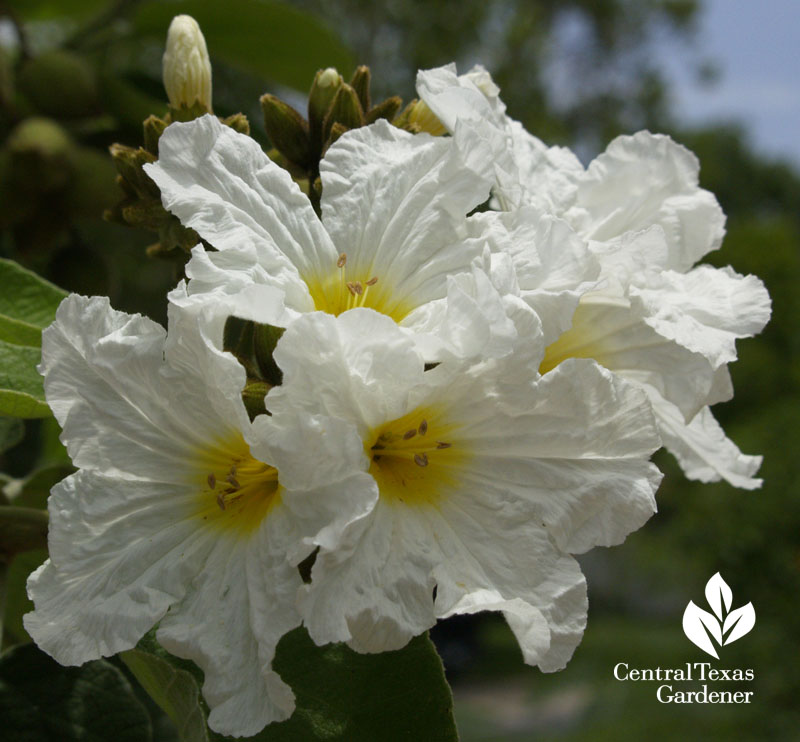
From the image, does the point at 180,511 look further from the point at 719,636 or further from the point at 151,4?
the point at 151,4

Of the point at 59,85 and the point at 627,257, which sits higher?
the point at 627,257

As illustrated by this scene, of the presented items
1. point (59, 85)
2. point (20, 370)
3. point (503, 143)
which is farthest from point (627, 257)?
point (59, 85)

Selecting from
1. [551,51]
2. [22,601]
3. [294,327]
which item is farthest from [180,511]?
[551,51]

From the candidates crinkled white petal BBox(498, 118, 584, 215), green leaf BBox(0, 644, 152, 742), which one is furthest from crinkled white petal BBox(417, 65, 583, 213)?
green leaf BBox(0, 644, 152, 742)

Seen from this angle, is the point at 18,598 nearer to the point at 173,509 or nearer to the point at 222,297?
the point at 173,509

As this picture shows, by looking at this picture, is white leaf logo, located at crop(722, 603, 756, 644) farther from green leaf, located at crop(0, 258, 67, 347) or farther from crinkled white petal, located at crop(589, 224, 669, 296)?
green leaf, located at crop(0, 258, 67, 347)

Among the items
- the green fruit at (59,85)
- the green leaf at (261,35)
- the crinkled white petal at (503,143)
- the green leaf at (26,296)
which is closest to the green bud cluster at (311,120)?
the crinkled white petal at (503,143)
